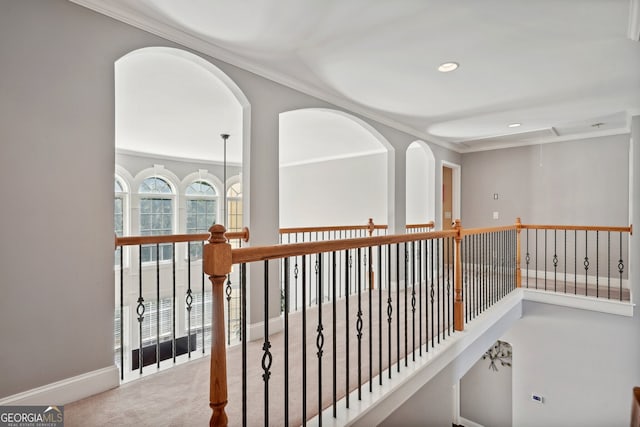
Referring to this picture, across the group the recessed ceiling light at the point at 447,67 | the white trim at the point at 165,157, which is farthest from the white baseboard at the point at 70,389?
the white trim at the point at 165,157

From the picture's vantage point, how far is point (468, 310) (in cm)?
339

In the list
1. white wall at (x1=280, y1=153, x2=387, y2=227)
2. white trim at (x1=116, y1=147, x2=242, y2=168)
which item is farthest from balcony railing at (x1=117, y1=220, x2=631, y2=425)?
white trim at (x1=116, y1=147, x2=242, y2=168)

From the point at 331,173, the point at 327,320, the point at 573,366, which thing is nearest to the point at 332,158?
the point at 331,173

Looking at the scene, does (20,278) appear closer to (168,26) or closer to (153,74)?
(168,26)

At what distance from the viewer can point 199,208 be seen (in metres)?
8.09

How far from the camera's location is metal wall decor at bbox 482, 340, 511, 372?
5879mm

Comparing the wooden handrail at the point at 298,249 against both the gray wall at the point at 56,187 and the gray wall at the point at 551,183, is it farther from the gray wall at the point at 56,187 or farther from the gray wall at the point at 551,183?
the gray wall at the point at 551,183

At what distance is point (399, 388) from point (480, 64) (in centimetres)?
257

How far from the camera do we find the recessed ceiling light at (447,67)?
2.77 meters

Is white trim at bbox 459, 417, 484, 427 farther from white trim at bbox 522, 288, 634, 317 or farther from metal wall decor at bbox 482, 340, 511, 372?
white trim at bbox 522, 288, 634, 317

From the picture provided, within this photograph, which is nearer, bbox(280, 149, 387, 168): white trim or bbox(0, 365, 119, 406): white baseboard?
bbox(0, 365, 119, 406): white baseboard

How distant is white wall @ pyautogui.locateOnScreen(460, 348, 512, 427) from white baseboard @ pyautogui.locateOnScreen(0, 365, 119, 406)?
6.09 meters

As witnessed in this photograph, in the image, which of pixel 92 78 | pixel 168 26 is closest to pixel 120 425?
pixel 92 78

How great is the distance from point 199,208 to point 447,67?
22.0 feet
